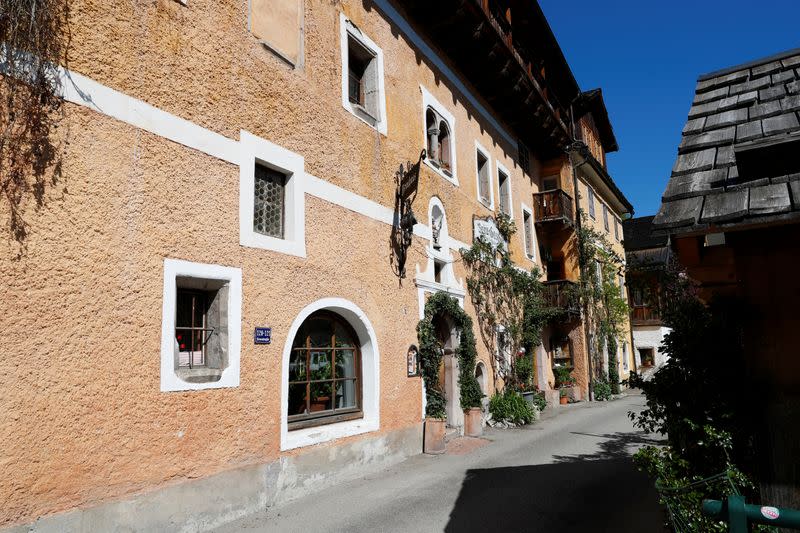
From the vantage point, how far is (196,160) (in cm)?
594

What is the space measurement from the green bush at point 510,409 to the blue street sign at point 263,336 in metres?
7.27

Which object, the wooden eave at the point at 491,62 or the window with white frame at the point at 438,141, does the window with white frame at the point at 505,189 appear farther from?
the window with white frame at the point at 438,141

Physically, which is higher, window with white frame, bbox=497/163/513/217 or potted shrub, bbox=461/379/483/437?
window with white frame, bbox=497/163/513/217

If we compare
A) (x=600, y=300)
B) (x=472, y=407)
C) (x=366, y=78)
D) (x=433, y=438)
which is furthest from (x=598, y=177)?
(x=433, y=438)

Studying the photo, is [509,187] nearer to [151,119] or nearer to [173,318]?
[151,119]

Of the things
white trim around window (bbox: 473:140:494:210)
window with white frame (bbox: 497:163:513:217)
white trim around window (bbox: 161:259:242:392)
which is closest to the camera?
white trim around window (bbox: 161:259:242:392)

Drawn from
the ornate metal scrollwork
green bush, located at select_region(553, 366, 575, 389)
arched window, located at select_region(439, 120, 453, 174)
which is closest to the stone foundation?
the ornate metal scrollwork

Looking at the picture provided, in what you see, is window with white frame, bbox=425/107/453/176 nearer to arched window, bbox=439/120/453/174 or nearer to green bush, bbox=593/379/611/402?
arched window, bbox=439/120/453/174

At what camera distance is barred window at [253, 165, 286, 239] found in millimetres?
6910

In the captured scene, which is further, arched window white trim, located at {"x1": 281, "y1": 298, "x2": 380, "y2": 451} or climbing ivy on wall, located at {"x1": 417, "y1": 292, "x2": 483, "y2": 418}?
climbing ivy on wall, located at {"x1": 417, "y1": 292, "x2": 483, "y2": 418}

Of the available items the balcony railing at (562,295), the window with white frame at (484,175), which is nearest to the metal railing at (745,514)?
the window with white frame at (484,175)

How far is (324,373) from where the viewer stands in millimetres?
7832

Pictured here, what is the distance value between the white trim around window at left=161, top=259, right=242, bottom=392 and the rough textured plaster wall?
0.08 meters

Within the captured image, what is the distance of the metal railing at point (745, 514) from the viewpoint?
1.94m
